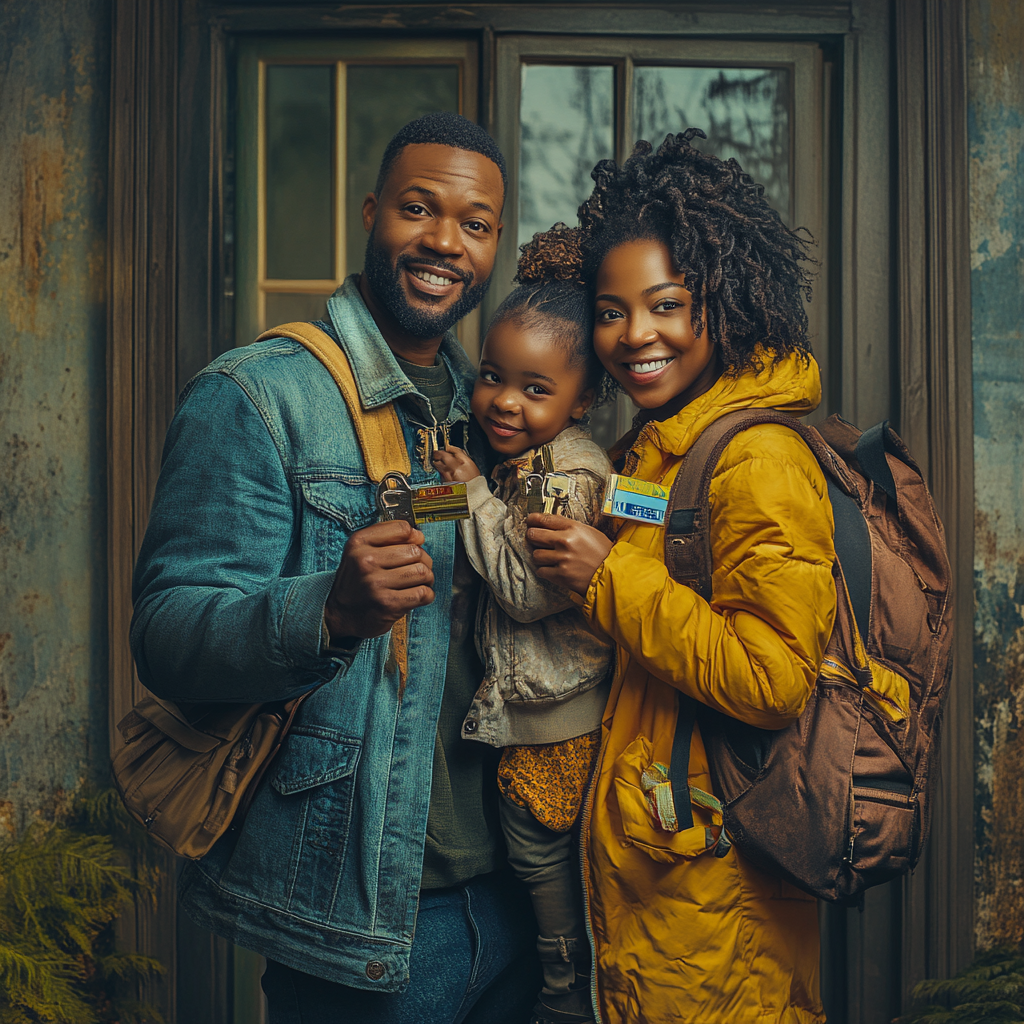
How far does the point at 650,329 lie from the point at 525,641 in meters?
0.60

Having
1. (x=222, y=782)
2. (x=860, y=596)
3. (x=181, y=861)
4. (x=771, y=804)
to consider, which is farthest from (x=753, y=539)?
(x=181, y=861)

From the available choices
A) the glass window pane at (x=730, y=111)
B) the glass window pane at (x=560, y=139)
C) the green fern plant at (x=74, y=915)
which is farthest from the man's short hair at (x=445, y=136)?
the green fern plant at (x=74, y=915)

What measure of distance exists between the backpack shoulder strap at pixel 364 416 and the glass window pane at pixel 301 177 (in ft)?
4.19

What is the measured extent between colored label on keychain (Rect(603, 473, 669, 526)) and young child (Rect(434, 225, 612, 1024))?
0.35ft

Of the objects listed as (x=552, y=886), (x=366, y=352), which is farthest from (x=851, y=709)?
(x=366, y=352)

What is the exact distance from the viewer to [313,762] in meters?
1.46

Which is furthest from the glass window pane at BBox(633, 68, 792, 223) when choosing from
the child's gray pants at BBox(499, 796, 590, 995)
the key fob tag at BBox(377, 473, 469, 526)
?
the child's gray pants at BBox(499, 796, 590, 995)

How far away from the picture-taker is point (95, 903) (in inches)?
96.0

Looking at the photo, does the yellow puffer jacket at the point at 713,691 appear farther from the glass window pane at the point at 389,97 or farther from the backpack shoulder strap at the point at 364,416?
the glass window pane at the point at 389,97

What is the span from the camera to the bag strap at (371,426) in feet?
4.97

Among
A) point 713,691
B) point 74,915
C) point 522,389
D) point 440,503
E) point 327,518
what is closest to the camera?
point 440,503

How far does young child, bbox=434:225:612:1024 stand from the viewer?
1.58 meters

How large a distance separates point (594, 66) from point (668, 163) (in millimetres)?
1204

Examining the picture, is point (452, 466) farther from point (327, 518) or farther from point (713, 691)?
point (713, 691)
